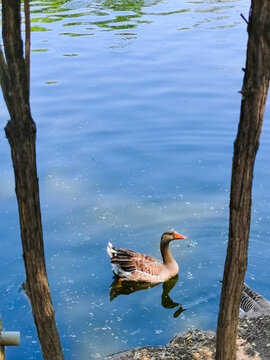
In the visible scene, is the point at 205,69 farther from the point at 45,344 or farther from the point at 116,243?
the point at 45,344

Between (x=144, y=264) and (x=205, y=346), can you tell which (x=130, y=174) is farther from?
(x=205, y=346)

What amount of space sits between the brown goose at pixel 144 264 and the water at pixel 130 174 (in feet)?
0.62

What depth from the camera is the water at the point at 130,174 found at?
6625 millimetres

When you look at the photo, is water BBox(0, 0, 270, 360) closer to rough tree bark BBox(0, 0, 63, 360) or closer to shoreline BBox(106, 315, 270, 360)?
shoreline BBox(106, 315, 270, 360)

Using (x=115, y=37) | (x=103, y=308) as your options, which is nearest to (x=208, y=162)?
(x=103, y=308)

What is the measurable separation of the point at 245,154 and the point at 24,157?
1.30 metres

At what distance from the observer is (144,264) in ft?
24.1

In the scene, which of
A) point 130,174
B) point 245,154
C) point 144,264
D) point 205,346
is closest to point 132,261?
point 144,264

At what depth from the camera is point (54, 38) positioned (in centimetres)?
1631

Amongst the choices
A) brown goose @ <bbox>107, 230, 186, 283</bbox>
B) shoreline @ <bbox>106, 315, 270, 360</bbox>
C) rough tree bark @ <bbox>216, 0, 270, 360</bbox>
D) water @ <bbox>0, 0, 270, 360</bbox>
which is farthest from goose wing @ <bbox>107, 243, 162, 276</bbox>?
rough tree bark @ <bbox>216, 0, 270, 360</bbox>

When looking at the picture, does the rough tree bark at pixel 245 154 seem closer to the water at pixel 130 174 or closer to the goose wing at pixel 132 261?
the water at pixel 130 174

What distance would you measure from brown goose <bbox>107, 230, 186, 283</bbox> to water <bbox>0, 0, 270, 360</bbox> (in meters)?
0.19

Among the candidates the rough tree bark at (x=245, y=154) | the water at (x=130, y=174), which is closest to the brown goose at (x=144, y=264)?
the water at (x=130, y=174)

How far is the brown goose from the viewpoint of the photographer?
7.23 meters
